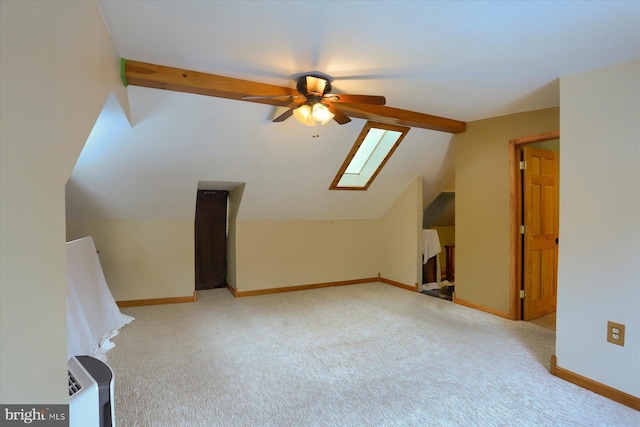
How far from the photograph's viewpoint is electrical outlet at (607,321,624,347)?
217cm

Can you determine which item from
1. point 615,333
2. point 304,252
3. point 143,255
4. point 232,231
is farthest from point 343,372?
point 143,255

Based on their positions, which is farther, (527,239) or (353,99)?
(527,239)

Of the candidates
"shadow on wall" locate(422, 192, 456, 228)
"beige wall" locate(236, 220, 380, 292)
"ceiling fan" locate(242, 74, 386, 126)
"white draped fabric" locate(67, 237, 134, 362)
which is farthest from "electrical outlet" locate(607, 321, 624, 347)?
"shadow on wall" locate(422, 192, 456, 228)

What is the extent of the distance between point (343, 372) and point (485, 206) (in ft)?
8.78

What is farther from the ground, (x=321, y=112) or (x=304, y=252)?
(x=321, y=112)

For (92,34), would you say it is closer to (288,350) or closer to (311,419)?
(311,419)

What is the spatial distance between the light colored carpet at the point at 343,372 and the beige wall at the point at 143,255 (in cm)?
42

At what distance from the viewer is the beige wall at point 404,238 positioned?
16.5 feet

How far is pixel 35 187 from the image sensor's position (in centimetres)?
104

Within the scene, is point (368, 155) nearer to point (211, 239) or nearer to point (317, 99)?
point (317, 99)

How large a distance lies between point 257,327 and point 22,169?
113 inches

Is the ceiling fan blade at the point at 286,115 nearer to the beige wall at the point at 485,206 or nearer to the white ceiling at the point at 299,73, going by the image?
the white ceiling at the point at 299,73

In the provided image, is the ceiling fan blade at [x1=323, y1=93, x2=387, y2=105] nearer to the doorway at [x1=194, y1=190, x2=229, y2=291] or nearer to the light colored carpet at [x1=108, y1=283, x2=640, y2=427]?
the light colored carpet at [x1=108, y1=283, x2=640, y2=427]

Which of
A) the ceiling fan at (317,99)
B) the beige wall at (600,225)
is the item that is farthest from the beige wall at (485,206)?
the ceiling fan at (317,99)
